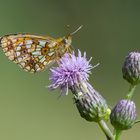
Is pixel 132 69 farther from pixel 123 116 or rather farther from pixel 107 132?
pixel 107 132

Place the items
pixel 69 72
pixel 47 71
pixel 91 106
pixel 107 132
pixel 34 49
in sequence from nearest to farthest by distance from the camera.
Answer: pixel 107 132
pixel 91 106
pixel 69 72
pixel 34 49
pixel 47 71

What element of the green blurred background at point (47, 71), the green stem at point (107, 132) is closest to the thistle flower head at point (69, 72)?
the green stem at point (107, 132)

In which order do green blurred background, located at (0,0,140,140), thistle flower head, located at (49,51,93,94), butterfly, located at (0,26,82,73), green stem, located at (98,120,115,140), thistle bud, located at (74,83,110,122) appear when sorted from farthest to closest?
green blurred background, located at (0,0,140,140)
butterfly, located at (0,26,82,73)
thistle flower head, located at (49,51,93,94)
thistle bud, located at (74,83,110,122)
green stem, located at (98,120,115,140)

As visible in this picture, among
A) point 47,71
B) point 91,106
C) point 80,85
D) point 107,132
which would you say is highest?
point 47,71

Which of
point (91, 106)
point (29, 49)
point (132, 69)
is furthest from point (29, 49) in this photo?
point (132, 69)

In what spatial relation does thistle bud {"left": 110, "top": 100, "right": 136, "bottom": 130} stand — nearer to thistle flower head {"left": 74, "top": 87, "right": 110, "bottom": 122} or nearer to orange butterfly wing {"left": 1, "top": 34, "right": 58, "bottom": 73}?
thistle flower head {"left": 74, "top": 87, "right": 110, "bottom": 122}

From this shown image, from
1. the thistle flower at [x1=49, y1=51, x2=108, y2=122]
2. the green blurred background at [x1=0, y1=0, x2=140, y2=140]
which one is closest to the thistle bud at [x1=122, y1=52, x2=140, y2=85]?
the thistle flower at [x1=49, y1=51, x2=108, y2=122]
